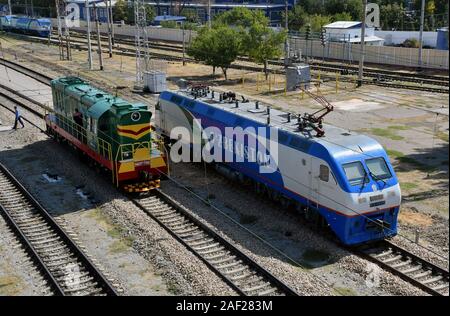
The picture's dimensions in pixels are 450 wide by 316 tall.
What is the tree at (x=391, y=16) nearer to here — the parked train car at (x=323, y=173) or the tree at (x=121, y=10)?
the tree at (x=121, y=10)

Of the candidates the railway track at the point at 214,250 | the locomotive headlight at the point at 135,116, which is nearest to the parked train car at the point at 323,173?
the railway track at the point at 214,250

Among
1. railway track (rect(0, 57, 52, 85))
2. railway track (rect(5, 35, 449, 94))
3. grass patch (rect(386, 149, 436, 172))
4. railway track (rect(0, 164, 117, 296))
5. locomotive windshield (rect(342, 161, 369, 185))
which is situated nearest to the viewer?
railway track (rect(0, 164, 117, 296))

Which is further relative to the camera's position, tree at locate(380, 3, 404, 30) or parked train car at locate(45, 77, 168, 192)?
tree at locate(380, 3, 404, 30)

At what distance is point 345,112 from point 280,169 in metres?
19.5

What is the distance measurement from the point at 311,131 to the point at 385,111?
20074mm

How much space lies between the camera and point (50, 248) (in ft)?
58.3

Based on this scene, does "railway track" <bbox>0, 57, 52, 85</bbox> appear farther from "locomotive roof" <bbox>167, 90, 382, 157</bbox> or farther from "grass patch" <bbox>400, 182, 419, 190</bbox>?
"grass patch" <bbox>400, 182, 419, 190</bbox>

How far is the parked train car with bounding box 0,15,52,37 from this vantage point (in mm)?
82500

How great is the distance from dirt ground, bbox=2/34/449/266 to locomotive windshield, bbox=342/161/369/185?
8.83 feet

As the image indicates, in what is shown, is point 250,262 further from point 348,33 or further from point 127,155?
point 348,33

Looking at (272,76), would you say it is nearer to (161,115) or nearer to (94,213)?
(161,115)

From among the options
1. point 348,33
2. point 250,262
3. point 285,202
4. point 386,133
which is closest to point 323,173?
point 285,202

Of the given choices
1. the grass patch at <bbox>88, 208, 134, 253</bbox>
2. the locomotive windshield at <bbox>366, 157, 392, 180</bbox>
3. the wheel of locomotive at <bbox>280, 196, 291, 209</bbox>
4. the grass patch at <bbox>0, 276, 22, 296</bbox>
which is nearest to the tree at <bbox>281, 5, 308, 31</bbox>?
the wheel of locomotive at <bbox>280, 196, 291, 209</bbox>

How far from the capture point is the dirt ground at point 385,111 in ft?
65.8
